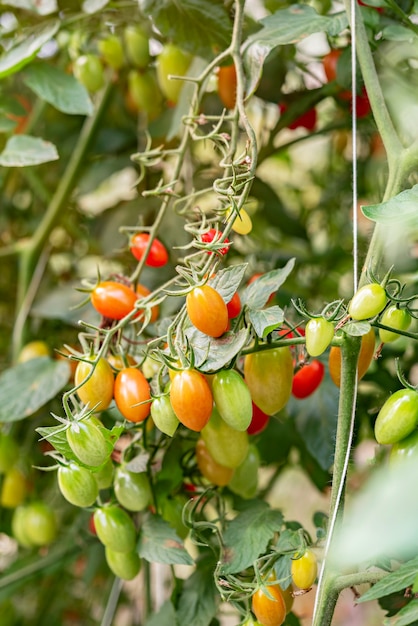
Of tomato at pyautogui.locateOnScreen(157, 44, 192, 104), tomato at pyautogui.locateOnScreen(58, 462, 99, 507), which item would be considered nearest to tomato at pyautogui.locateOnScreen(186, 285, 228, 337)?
tomato at pyautogui.locateOnScreen(58, 462, 99, 507)

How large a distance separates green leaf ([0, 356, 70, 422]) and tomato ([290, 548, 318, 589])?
0.95ft

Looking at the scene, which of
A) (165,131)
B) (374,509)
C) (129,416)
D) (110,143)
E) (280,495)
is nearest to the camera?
(374,509)

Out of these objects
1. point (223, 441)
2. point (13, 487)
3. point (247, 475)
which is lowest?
point (13, 487)

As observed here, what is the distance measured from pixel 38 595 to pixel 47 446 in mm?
309

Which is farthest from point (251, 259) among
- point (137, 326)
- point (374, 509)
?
point (374, 509)

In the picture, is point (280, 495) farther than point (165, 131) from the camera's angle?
Yes

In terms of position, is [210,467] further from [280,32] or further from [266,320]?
[280,32]

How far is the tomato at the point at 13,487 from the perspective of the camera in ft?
2.52

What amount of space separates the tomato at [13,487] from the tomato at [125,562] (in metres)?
0.27

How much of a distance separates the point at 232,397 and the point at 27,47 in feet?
1.37

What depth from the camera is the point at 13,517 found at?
842 millimetres

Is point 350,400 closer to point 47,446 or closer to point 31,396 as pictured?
point 31,396

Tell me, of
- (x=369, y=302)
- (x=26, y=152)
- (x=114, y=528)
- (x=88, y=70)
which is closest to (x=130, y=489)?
(x=114, y=528)

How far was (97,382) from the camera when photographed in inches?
18.3
